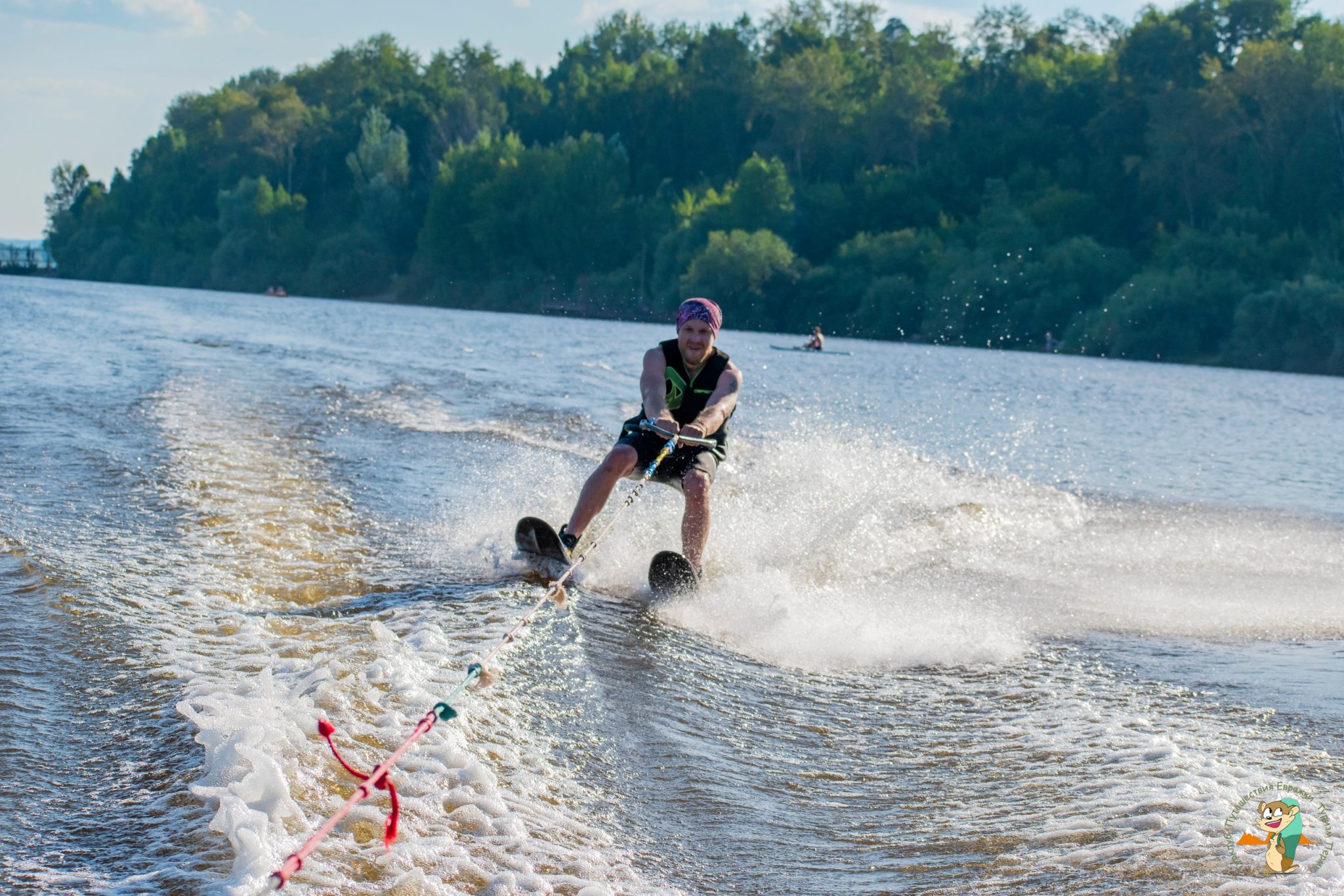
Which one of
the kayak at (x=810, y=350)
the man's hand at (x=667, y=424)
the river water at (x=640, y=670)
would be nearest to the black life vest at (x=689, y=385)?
the man's hand at (x=667, y=424)

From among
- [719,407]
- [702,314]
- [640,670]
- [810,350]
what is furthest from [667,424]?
[810,350]

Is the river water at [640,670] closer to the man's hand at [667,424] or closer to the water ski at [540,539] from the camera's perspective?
the water ski at [540,539]

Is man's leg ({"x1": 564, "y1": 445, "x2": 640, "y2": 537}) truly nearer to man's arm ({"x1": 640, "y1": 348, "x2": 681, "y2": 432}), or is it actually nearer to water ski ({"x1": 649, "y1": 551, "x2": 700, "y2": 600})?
man's arm ({"x1": 640, "y1": 348, "x2": 681, "y2": 432})

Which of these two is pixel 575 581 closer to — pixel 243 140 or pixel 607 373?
pixel 607 373

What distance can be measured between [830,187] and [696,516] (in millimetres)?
60832

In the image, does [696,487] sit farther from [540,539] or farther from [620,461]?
[540,539]

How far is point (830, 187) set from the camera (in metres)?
65.5

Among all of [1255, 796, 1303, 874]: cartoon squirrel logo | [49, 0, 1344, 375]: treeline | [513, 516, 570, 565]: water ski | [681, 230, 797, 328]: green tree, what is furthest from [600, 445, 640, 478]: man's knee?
[681, 230, 797, 328]: green tree

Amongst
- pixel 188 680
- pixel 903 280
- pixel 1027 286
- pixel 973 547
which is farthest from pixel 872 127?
pixel 188 680

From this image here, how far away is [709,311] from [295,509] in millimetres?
2828

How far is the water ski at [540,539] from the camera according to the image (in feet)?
22.3

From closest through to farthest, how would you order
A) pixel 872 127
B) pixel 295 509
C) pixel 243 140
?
pixel 295 509, pixel 872 127, pixel 243 140

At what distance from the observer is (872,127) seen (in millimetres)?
69188

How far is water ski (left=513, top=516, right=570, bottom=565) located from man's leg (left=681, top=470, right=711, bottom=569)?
65 centimetres
